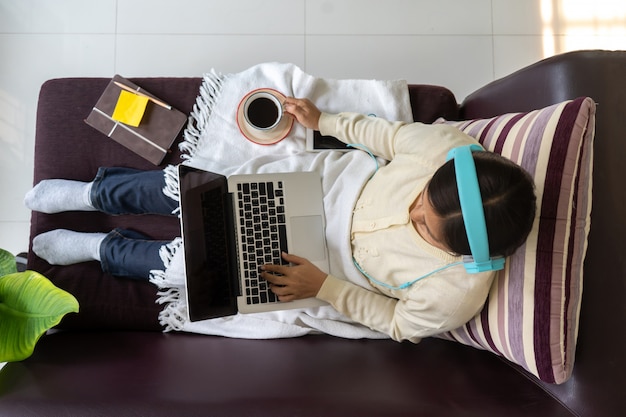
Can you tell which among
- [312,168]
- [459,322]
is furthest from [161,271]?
[459,322]

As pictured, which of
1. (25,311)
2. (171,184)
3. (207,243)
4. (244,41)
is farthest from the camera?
(244,41)

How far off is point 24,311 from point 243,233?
45 cm

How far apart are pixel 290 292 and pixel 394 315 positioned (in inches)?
8.9

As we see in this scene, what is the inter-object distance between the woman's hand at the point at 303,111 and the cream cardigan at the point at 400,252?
30 mm

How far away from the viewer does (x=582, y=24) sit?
5.66 feet

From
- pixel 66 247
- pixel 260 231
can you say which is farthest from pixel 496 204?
pixel 66 247

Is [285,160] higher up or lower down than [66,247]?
higher up

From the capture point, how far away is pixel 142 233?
1.23 meters

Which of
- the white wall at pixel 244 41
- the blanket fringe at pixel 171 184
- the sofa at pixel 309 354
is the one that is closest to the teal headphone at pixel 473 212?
the sofa at pixel 309 354

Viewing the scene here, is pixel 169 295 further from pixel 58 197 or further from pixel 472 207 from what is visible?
pixel 472 207

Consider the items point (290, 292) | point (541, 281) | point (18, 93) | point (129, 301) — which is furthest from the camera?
point (18, 93)

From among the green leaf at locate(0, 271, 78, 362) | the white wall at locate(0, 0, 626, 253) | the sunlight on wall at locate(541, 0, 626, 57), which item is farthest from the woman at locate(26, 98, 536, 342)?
the sunlight on wall at locate(541, 0, 626, 57)

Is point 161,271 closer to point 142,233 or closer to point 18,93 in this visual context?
point 142,233

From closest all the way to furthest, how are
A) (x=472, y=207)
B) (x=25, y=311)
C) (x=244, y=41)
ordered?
(x=472, y=207), (x=25, y=311), (x=244, y=41)
